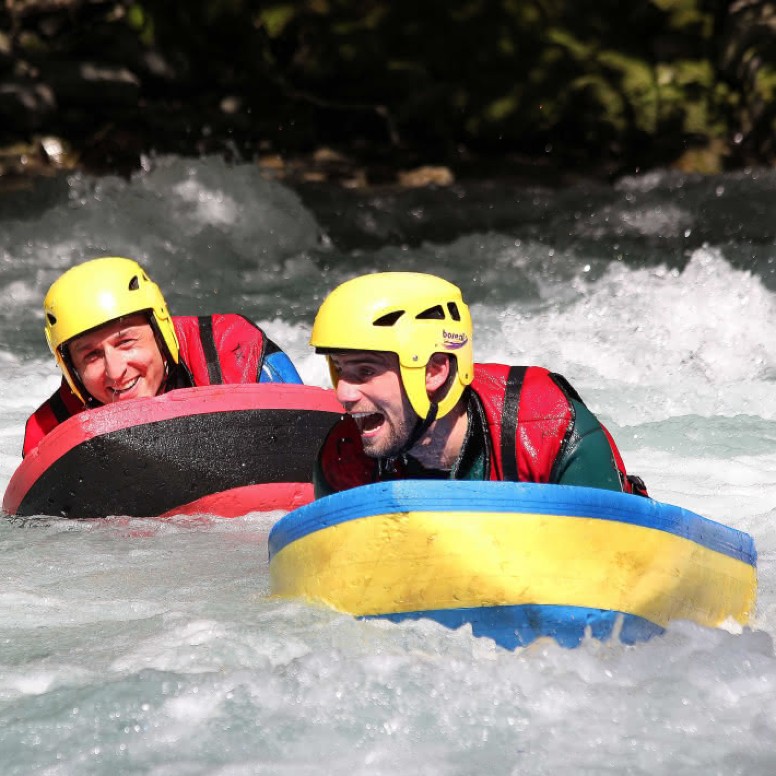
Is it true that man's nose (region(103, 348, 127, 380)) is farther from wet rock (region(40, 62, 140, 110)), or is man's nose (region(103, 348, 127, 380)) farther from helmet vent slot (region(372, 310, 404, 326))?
wet rock (region(40, 62, 140, 110))

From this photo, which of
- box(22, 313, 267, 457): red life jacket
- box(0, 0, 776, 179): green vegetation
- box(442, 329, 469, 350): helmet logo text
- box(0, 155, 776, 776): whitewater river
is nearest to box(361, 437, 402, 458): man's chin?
box(442, 329, 469, 350): helmet logo text

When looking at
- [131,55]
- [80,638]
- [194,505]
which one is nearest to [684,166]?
[131,55]

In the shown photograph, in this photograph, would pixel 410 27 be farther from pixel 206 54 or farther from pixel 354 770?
pixel 354 770

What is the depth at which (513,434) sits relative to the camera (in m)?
3.64

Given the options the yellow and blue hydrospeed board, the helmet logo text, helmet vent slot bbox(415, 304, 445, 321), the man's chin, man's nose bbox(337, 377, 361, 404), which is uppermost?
helmet vent slot bbox(415, 304, 445, 321)

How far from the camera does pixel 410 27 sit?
443 inches

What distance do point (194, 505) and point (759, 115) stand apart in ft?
24.1

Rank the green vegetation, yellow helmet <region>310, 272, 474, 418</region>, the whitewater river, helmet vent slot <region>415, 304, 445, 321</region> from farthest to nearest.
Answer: the green vegetation → helmet vent slot <region>415, 304, 445, 321</region> → yellow helmet <region>310, 272, 474, 418</region> → the whitewater river

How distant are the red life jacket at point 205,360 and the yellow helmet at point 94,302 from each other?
0.21m

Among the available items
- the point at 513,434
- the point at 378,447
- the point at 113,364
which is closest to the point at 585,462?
the point at 513,434

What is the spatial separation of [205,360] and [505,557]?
2.34 metres

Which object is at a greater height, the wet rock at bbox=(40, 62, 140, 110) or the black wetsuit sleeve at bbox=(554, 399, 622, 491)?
the wet rock at bbox=(40, 62, 140, 110)

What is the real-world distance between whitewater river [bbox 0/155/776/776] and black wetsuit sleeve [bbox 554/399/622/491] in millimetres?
429

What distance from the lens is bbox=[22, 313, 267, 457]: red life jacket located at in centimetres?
535
